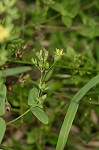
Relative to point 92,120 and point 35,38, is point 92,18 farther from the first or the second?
point 92,120

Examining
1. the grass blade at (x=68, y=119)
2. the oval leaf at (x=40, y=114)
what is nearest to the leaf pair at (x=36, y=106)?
the oval leaf at (x=40, y=114)

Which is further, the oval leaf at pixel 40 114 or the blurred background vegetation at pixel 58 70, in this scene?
the blurred background vegetation at pixel 58 70

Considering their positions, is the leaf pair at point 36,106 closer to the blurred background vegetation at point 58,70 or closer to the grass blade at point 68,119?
the grass blade at point 68,119

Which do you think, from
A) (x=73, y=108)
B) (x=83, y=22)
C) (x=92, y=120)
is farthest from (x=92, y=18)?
(x=73, y=108)

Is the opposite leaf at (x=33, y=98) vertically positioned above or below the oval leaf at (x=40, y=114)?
above

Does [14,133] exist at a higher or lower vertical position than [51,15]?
lower

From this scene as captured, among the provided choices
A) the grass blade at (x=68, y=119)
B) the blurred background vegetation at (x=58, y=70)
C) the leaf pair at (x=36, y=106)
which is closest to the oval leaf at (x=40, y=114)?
the leaf pair at (x=36, y=106)

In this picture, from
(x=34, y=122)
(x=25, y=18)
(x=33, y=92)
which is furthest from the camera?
(x=25, y=18)

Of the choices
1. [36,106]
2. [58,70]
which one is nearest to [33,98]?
[36,106]

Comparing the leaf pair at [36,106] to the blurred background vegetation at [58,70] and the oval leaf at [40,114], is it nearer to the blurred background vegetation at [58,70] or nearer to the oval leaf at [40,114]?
the oval leaf at [40,114]
